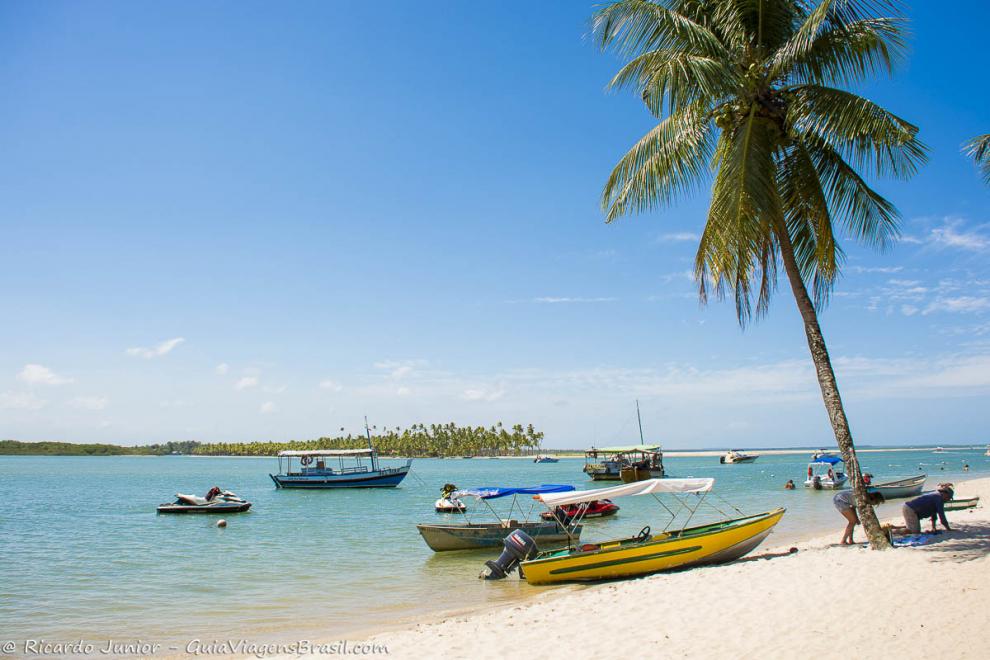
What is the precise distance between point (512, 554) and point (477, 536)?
5.31 m

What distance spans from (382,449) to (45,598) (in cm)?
17997

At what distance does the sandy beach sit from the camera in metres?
7.43

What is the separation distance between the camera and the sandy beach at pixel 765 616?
7.43m

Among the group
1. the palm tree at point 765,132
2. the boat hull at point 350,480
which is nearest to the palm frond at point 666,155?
the palm tree at point 765,132

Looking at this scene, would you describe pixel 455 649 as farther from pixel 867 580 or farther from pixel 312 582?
pixel 312 582

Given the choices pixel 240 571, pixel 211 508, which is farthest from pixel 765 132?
pixel 211 508

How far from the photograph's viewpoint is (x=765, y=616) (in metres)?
8.62

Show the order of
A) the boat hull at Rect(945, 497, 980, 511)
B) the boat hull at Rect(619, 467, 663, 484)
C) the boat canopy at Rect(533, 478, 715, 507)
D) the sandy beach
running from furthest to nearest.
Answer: the boat hull at Rect(619, 467, 663, 484) < the boat hull at Rect(945, 497, 980, 511) < the boat canopy at Rect(533, 478, 715, 507) < the sandy beach

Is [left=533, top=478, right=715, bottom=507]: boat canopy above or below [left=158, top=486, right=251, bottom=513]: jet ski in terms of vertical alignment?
above

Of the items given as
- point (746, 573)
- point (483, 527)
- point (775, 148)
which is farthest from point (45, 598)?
point (775, 148)

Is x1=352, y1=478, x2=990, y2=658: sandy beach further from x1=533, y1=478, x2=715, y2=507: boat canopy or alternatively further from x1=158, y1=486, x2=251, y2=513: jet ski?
x1=158, y1=486, x2=251, y2=513: jet ski

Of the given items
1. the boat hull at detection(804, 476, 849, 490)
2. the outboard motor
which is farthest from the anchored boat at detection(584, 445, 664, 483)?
the outboard motor

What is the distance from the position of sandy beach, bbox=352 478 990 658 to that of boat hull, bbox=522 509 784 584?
862mm

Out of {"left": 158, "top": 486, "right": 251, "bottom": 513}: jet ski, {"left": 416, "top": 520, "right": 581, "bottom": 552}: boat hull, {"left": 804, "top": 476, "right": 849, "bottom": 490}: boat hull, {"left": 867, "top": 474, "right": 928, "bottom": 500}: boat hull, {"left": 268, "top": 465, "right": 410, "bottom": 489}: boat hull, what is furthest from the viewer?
{"left": 268, "top": 465, "right": 410, "bottom": 489}: boat hull
